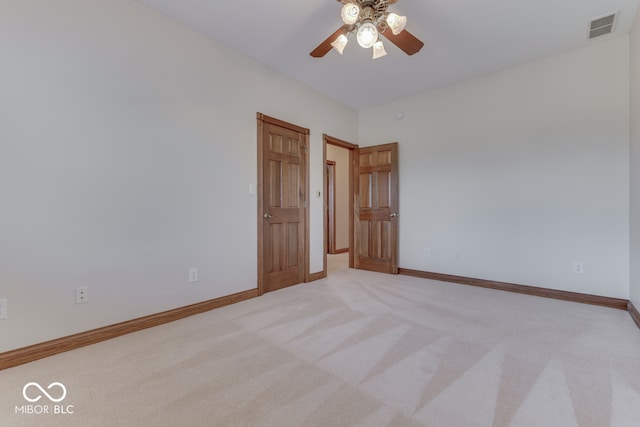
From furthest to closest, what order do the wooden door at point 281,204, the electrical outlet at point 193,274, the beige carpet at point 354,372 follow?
the wooden door at point 281,204 < the electrical outlet at point 193,274 < the beige carpet at point 354,372

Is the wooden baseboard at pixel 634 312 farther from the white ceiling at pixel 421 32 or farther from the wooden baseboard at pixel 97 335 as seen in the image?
the wooden baseboard at pixel 97 335

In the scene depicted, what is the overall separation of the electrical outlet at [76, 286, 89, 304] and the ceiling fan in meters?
2.63

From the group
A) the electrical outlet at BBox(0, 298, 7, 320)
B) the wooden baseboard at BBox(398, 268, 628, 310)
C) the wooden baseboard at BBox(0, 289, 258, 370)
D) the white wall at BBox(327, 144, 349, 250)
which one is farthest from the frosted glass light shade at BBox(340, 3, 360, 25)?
the white wall at BBox(327, 144, 349, 250)

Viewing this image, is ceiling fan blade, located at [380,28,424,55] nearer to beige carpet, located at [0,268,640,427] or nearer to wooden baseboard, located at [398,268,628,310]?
beige carpet, located at [0,268,640,427]

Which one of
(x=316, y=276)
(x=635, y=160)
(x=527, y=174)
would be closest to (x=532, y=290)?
(x=527, y=174)

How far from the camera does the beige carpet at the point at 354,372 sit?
132 centimetres

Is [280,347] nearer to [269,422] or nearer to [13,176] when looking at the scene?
[269,422]

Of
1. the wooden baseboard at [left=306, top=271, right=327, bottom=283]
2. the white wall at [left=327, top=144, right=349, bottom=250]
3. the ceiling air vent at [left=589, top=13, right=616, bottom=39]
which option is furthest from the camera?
the white wall at [left=327, top=144, right=349, bottom=250]

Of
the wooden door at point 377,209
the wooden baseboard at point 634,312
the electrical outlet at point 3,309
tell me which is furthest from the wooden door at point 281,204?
the wooden baseboard at point 634,312

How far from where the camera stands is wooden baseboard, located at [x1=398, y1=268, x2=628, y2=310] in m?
2.82

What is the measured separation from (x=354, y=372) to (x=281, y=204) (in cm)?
222

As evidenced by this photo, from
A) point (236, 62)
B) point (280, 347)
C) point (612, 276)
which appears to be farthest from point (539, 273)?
point (236, 62)

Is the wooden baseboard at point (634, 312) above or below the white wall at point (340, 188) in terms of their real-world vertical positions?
below
